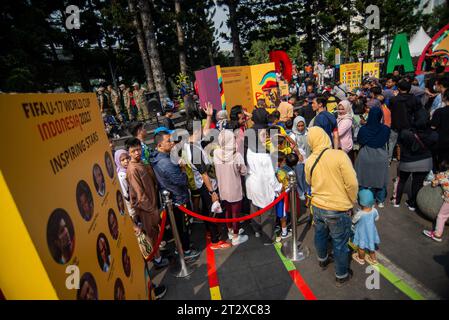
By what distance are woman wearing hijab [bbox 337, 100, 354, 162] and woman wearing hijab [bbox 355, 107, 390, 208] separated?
0.72 meters

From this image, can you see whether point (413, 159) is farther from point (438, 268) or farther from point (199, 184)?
point (199, 184)

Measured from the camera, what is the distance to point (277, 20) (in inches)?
953

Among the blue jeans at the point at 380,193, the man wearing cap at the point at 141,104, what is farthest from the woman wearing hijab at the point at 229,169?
the man wearing cap at the point at 141,104

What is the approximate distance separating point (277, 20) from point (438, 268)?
83.2 ft

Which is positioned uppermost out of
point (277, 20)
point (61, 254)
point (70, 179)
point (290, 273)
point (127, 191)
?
point (277, 20)

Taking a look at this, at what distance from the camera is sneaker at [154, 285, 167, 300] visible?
11.8 feet

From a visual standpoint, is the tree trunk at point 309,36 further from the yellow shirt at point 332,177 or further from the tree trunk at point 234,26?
the yellow shirt at point 332,177

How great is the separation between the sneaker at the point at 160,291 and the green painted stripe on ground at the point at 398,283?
292cm

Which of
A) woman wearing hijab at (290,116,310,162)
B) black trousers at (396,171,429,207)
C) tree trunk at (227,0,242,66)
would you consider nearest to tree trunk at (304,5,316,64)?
tree trunk at (227,0,242,66)

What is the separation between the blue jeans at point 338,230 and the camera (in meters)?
3.19

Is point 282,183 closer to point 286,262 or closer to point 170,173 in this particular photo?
point 286,262

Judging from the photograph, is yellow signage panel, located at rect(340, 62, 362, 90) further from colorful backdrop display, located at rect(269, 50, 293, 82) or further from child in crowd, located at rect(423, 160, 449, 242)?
child in crowd, located at rect(423, 160, 449, 242)

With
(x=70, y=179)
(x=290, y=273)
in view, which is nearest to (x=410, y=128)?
(x=290, y=273)
